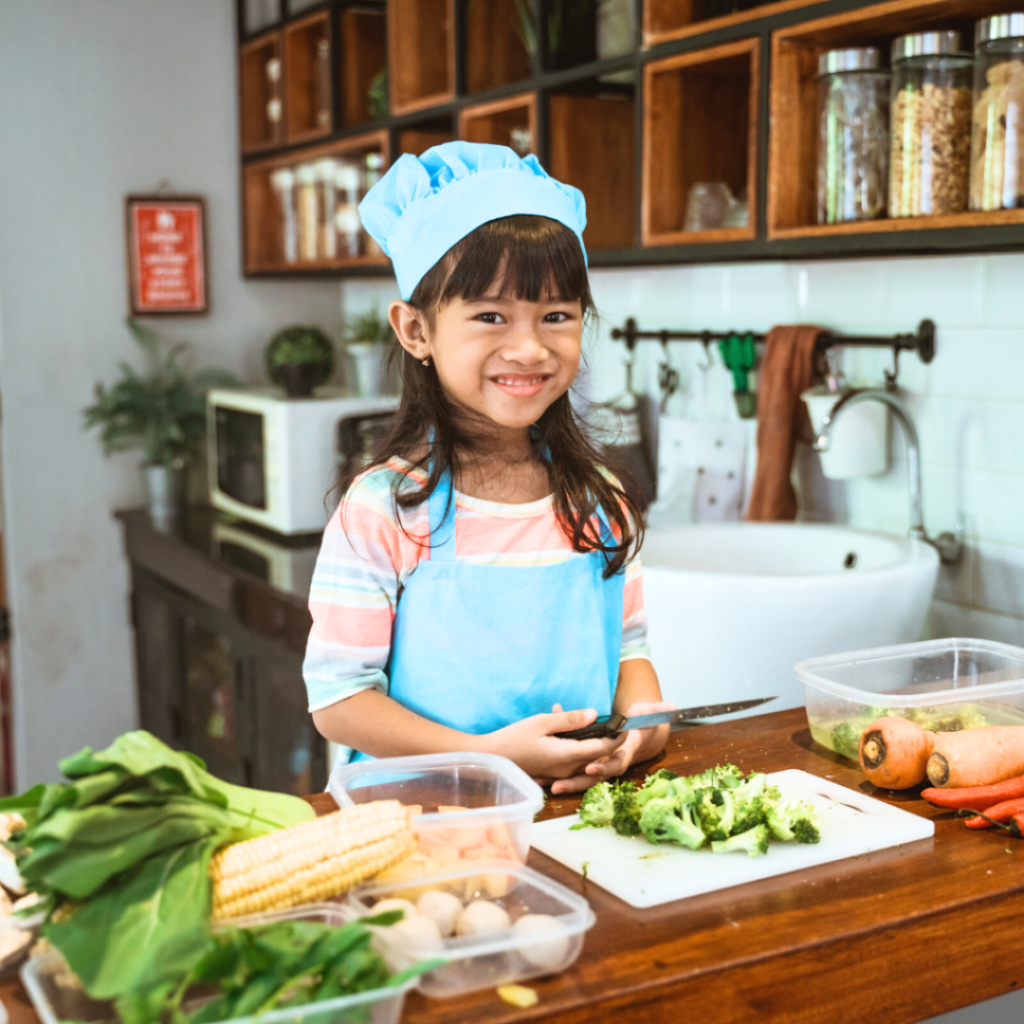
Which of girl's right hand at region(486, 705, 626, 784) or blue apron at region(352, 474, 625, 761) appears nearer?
girl's right hand at region(486, 705, 626, 784)

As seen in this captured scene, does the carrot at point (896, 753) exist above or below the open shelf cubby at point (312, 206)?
below

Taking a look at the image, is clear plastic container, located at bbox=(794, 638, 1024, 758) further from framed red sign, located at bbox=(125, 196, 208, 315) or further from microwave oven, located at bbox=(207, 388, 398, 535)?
framed red sign, located at bbox=(125, 196, 208, 315)

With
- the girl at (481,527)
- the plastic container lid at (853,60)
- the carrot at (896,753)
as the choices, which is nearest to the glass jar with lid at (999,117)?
the plastic container lid at (853,60)

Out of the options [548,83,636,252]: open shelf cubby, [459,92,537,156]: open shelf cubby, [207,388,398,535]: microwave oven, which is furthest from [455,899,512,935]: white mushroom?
[207,388,398,535]: microwave oven

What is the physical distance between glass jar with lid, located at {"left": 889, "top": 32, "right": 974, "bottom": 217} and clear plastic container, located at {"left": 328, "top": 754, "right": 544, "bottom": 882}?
110 centimetres

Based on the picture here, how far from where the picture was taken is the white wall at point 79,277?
10.3 feet

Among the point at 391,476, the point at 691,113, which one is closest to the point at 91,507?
the point at 691,113

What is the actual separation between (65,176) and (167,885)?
284 cm

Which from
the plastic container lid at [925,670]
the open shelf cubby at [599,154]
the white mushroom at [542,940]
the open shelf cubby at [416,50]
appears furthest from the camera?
the open shelf cubby at [416,50]

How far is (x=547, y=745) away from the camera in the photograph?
1.11 m

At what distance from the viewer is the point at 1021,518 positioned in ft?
5.95

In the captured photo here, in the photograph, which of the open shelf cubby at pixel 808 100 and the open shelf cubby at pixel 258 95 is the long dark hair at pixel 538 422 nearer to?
the open shelf cubby at pixel 808 100

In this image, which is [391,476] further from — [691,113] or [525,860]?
[691,113]

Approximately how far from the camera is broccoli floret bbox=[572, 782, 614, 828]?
1040 millimetres
